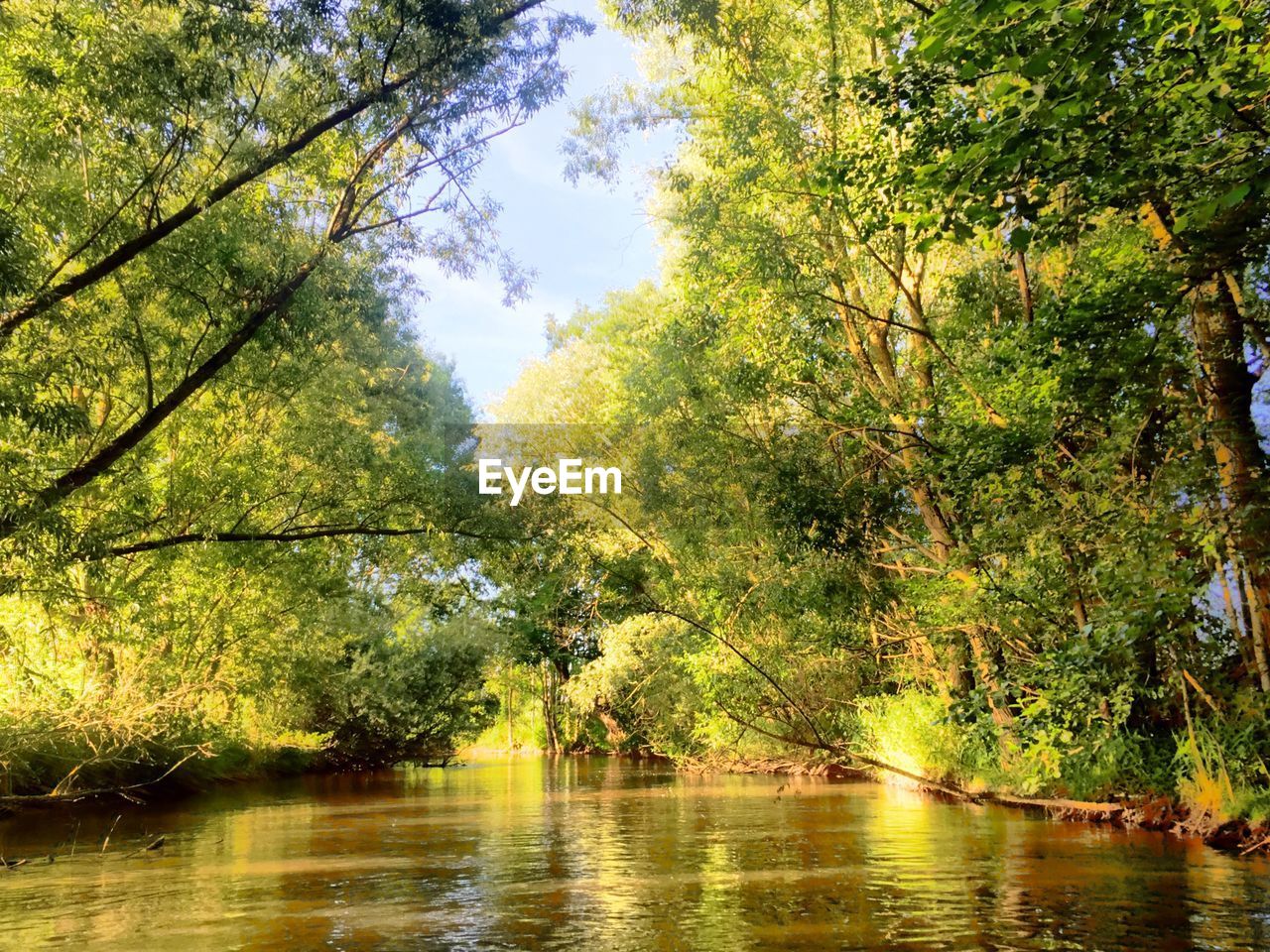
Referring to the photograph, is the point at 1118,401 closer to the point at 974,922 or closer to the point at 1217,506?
the point at 1217,506

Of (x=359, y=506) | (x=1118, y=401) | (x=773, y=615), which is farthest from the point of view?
(x=773, y=615)

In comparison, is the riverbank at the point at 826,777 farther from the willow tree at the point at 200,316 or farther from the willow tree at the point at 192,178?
the willow tree at the point at 192,178

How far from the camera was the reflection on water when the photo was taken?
8555 millimetres

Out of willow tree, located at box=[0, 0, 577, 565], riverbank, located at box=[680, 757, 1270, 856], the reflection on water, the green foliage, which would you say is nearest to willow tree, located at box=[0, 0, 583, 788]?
willow tree, located at box=[0, 0, 577, 565]

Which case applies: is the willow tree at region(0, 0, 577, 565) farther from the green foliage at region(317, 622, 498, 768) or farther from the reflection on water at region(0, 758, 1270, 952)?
the green foliage at region(317, 622, 498, 768)

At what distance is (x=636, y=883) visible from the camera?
37.5 ft

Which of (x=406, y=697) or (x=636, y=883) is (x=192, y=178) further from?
(x=406, y=697)

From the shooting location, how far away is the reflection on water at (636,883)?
28.1 ft

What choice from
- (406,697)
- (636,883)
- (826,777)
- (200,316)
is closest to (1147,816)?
(636,883)

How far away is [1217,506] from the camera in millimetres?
10945

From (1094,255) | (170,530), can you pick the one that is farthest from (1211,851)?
(170,530)

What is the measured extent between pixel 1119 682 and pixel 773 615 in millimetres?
13700

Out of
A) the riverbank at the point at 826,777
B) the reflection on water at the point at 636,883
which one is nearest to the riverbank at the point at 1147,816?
the riverbank at the point at 826,777

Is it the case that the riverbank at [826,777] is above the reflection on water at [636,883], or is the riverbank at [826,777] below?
above
